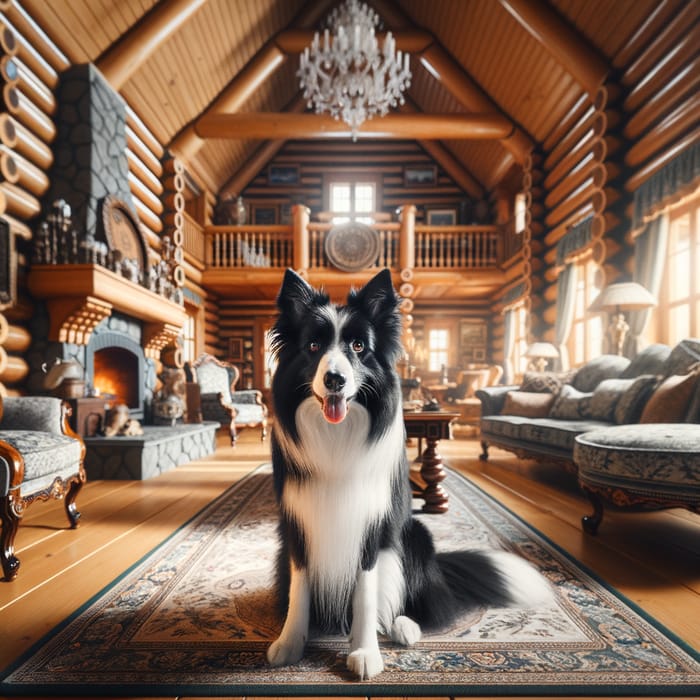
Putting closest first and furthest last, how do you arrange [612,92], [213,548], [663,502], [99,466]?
[663,502]
[213,548]
[99,466]
[612,92]

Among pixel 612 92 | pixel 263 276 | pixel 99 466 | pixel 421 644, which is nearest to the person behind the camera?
pixel 421 644

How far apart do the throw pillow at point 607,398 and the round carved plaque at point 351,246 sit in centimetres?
493

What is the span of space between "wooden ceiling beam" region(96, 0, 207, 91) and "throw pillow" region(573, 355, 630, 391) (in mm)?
5309

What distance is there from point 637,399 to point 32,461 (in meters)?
3.33

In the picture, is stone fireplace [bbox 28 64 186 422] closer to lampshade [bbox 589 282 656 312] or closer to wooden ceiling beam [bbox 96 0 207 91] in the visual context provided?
wooden ceiling beam [bbox 96 0 207 91]

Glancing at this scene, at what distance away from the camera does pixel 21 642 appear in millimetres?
1269

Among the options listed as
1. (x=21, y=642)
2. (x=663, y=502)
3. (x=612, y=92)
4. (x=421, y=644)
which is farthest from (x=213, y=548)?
(x=612, y=92)

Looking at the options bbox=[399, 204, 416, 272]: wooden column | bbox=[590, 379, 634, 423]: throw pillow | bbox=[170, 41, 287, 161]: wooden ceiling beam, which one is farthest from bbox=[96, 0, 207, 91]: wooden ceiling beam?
bbox=[590, 379, 634, 423]: throw pillow

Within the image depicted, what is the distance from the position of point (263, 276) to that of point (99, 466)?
488 cm

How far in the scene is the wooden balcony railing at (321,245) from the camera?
7879 mm

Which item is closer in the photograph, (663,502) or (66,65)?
(663,502)

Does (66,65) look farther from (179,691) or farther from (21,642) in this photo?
(179,691)

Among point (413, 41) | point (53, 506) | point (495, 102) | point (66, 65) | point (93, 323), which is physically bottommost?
point (53, 506)

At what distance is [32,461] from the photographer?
188 cm
